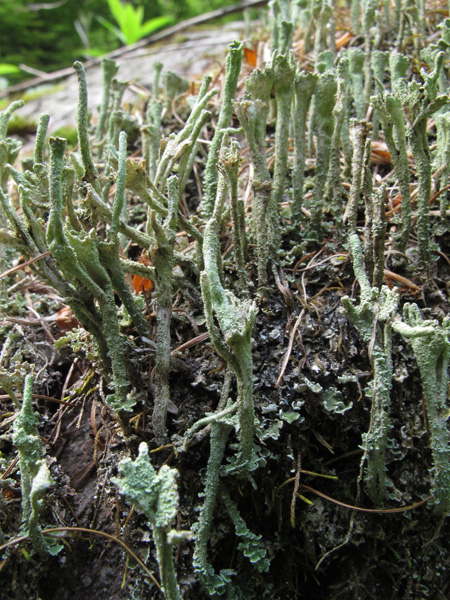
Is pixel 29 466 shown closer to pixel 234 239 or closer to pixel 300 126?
pixel 234 239

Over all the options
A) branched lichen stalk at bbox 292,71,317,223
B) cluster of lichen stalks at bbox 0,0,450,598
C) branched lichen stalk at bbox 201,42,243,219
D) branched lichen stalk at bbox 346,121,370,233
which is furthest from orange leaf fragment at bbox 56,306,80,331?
branched lichen stalk at bbox 346,121,370,233

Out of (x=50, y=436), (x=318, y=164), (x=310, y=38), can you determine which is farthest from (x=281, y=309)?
(x=310, y=38)

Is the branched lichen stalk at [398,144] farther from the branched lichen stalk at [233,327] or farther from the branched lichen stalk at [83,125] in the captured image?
the branched lichen stalk at [83,125]

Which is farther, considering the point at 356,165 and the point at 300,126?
the point at 300,126

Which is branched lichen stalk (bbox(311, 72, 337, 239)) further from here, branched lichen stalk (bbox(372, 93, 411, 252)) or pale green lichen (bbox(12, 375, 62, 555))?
pale green lichen (bbox(12, 375, 62, 555))

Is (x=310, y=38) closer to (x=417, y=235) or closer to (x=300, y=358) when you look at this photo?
(x=417, y=235)

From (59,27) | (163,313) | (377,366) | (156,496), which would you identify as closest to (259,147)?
(163,313)

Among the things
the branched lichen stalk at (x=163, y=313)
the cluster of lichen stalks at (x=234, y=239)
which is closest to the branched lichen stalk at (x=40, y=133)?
the cluster of lichen stalks at (x=234, y=239)
